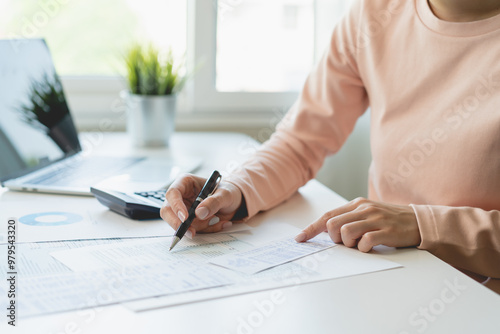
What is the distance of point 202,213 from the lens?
2.89 ft

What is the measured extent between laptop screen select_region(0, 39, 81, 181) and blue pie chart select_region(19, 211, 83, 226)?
0.21 m

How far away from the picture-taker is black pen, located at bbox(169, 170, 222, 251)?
0.84 metres

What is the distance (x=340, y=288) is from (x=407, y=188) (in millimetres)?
427

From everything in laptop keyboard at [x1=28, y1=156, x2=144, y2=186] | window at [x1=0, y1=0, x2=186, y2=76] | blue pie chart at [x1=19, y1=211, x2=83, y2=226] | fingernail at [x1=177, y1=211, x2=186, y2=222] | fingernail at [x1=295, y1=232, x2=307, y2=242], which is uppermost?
window at [x1=0, y1=0, x2=186, y2=76]

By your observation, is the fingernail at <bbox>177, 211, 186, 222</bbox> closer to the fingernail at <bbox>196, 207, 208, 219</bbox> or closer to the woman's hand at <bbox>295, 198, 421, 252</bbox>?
the fingernail at <bbox>196, 207, 208, 219</bbox>

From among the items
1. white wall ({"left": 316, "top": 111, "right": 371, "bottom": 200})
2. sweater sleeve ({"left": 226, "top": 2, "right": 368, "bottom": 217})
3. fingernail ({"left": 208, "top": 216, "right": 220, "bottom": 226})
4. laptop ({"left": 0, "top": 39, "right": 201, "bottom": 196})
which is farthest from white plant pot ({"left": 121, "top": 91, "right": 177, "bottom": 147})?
fingernail ({"left": 208, "top": 216, "right": 220, "bottom": 226})

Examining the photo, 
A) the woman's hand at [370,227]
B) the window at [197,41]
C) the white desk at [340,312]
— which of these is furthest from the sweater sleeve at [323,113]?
the window at [197,41]

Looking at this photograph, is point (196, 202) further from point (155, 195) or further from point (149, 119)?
point (149, 119)

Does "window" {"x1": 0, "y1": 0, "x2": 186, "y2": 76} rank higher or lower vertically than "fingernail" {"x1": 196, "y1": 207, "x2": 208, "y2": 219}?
higher

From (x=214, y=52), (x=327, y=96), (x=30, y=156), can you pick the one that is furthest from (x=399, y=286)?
(x=214, y=52)

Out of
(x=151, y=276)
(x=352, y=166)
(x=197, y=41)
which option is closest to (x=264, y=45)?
(x=197, y=41)

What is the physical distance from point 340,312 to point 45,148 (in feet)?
2.87

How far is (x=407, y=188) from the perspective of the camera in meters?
1.07

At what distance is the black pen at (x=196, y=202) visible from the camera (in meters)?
0.84
